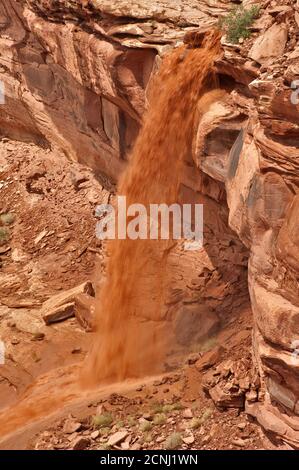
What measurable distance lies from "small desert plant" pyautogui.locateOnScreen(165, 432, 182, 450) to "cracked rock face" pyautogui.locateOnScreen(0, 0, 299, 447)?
3.52ft

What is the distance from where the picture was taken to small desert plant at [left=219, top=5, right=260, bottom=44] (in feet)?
32.8

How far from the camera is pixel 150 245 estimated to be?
43.0ft

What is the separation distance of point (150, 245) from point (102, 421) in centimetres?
443

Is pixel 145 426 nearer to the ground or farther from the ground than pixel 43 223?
nearer to the ground

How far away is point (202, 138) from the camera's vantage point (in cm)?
1062

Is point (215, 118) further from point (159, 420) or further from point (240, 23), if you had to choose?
point (159, 420)

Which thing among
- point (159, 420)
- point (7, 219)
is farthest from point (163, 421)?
point (7, 219)

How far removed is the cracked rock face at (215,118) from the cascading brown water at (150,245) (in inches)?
Answer: 18.9

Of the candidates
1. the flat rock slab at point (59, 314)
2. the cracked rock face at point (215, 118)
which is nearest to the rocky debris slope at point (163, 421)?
the cracked rock face at point (215, 118)

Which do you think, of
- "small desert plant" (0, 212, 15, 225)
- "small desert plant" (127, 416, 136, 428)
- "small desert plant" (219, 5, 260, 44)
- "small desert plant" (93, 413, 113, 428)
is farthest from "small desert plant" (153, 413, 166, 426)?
"small desert plant" (0, 212, 15, 225)

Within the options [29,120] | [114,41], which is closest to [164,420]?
[114,41]

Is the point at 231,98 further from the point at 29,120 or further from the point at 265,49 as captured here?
the point at 29,120

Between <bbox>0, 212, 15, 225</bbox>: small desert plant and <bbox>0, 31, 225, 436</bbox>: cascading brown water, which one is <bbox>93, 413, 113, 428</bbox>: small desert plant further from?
<bbox>0, 212, 15, 225</bbox>: small desert plant

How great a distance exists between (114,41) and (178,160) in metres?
2.68
